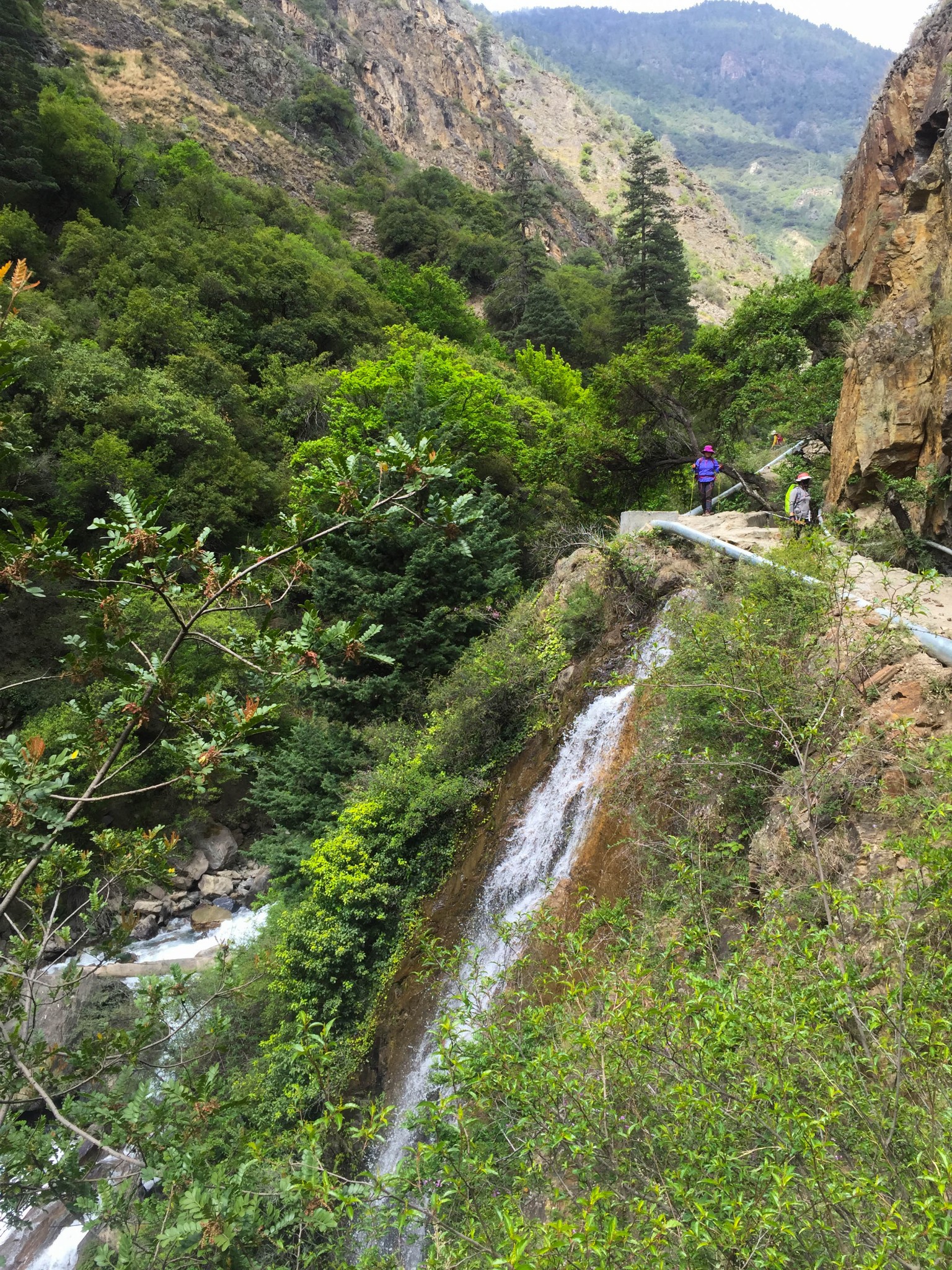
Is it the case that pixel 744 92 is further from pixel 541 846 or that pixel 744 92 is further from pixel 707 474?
pixel 541 846

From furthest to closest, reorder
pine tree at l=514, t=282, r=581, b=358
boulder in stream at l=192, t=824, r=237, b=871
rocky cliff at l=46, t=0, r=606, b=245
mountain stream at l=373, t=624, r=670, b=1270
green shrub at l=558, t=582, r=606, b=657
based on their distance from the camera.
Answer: rocky cliff at l=46, t=0, r=606, b=245
pine tree at l=514, t=282, r=581, b=358
boulder in stream at l=192, t=824, r=237, b=871
green shrub at l=558, t=582, r=606, b=657
mountain stream at l=373, t=624, r=670, b=1270

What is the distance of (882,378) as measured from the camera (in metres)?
8.76

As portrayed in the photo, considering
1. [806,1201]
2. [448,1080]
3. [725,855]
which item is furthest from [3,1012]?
[725,855]

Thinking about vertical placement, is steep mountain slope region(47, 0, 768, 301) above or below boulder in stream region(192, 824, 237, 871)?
above

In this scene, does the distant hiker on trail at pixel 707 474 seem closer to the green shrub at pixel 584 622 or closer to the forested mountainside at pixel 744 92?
the green shrub at pixel 584 622

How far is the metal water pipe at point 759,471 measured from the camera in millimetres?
12270

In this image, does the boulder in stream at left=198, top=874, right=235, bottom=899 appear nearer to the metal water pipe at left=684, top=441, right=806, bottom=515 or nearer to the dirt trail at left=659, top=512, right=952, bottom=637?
the dirt trail at left=659, top=512, right=952, bottom=637

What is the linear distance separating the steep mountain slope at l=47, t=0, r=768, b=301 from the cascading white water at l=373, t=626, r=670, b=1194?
4041cm

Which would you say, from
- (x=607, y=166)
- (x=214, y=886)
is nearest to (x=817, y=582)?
(x=214, y=886)

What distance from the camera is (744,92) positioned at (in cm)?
16562

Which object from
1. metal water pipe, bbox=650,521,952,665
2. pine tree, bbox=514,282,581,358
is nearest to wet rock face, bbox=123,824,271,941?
metal water pipe, bbox=650,521,952,665

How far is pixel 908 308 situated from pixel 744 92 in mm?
212397

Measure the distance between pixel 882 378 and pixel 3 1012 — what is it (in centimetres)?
1069

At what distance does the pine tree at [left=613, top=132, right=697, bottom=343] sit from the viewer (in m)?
28.2
